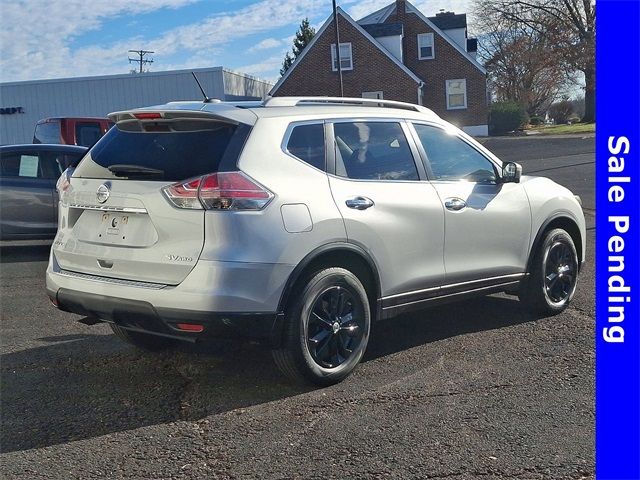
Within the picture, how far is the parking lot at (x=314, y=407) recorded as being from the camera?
343cm

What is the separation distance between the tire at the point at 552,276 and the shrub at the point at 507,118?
145 ft

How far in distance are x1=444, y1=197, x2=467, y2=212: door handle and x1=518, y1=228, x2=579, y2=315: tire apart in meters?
1.02

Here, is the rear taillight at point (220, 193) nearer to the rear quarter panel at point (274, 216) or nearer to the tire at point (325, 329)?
the rear quarter panel at point (274, 216)

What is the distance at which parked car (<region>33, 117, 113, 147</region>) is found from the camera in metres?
16.1

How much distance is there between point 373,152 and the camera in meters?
5.01

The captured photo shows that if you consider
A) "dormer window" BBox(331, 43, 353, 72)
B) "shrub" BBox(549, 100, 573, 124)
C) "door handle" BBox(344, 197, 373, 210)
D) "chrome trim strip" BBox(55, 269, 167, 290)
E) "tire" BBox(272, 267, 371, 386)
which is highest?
"dormer window" BBox(331, 43, 353, 72)

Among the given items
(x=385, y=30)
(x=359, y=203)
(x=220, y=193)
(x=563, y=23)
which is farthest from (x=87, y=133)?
(x=563, y=23)

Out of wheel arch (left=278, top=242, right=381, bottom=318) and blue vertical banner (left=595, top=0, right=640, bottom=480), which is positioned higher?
blue vertical banner (left=595, top=0, right=640, bottom=480)

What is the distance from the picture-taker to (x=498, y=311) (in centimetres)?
636

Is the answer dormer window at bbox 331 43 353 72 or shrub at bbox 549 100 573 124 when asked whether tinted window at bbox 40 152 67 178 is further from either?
shrub at bbox 549 100 573 124

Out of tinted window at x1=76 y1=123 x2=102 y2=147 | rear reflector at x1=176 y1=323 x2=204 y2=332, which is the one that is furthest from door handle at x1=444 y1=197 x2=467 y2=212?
tinted window at x1=76 y1=123 x2=102 y2=147

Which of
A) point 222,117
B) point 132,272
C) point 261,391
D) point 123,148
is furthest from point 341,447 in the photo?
point 123,148

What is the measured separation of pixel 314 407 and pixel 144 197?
1558 mm

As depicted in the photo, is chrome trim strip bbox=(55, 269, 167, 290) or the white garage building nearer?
chrome trim strip bbox=(55, 269, 167, 290)
